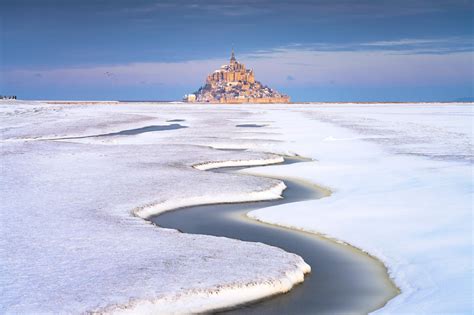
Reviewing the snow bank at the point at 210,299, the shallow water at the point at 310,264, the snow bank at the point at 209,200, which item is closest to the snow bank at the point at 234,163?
the snow bank at the point at 209,200

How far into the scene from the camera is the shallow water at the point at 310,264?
9.03 m

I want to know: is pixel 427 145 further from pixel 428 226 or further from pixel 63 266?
pixel 63 266

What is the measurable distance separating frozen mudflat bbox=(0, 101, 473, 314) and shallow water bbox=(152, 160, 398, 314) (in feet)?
0.88

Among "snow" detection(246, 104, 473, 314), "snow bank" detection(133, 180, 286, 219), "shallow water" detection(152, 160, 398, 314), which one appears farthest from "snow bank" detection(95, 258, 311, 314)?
"snow bank" detection(133, 180, 286, 219)

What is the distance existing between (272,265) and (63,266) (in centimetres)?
352

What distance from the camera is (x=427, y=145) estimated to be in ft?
92.8

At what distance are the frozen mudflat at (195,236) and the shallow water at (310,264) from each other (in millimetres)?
269

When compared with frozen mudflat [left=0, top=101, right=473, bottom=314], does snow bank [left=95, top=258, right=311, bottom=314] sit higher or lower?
lower

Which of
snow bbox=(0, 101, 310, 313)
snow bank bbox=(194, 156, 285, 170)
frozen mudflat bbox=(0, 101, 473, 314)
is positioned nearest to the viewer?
snow bbox=(0, 101, 310, 313)

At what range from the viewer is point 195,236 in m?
12.1

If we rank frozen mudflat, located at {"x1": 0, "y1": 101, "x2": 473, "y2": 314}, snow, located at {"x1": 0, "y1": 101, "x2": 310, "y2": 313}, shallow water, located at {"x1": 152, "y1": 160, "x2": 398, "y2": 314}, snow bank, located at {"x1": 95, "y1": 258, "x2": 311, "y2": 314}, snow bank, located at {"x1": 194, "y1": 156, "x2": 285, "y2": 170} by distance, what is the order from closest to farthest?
1. snow bank, located at {"x1": 95, "y1": 258, "x2": 311, "y2": 314}
2. snow, located at {"x1": 0, "y1": 101, "x2": 310, "y2": 313}
3. frozen mudflat, located at {"x1": 0, "y1": 101, "x2": 473, "y2": 314}
4. shallow water, located at {"x1": 152, "y1": 160, "x2": 398, "y2": 314}
5. snow bank, located at {"x1": 194, "y1": 156, "x2": 285, "y2": 170}

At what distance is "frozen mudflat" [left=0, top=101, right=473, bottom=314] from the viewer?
8.77m

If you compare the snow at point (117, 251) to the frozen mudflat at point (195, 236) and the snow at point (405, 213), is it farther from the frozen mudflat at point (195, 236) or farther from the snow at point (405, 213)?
the snow at point (405, 213)

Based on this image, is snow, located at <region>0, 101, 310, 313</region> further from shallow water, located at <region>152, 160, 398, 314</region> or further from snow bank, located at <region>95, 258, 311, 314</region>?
shallow water, located at <region>152, 160, 398, 314</region>
